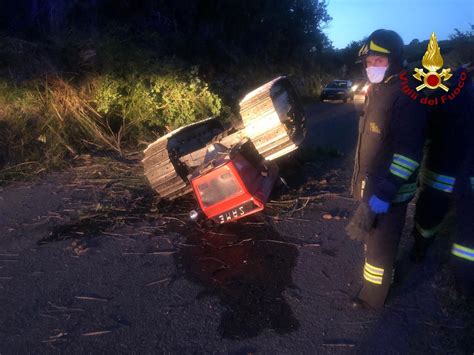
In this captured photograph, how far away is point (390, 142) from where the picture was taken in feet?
9.81

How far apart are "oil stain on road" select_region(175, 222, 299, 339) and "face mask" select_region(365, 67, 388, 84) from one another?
2.00m

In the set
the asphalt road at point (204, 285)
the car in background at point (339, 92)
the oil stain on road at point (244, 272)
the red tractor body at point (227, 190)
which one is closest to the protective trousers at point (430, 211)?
the asphalt road at point (204, 285)

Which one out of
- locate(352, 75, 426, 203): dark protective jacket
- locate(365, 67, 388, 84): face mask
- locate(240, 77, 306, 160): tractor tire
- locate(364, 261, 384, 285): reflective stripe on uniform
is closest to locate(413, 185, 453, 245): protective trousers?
locate(352, 75, 426, 203): dark protective jacket

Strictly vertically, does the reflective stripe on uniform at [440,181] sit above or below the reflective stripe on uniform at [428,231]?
above

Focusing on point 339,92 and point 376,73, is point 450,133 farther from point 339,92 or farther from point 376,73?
point 339,92

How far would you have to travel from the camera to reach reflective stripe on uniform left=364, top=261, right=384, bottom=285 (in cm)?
322

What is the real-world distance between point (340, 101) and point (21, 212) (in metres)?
17.7

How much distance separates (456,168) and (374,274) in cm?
108

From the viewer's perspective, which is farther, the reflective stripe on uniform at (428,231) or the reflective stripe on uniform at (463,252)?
the reflective stripe on uniform at (428,231)

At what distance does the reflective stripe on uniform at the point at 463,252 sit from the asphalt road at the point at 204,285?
50 centimetres

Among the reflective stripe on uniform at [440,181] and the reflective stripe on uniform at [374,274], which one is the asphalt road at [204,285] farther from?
the reflective stripe on uniform at [440,181]

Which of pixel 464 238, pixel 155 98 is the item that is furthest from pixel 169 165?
pixel 155 98

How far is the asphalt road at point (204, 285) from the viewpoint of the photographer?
315 cm

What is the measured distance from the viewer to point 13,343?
3273mm
